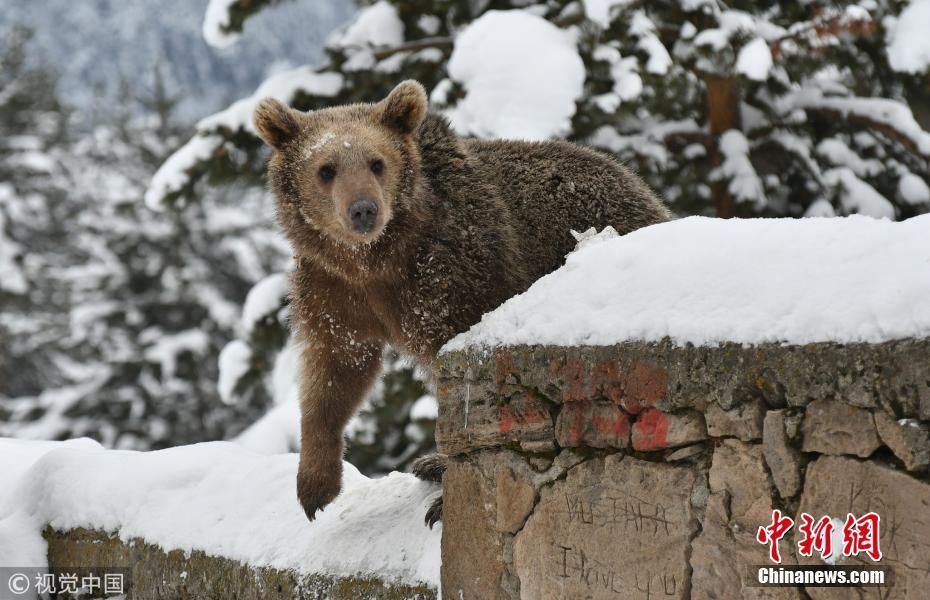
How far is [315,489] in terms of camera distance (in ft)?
13.3

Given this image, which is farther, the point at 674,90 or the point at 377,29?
the point at 377,29

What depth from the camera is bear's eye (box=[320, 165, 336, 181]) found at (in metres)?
3.91

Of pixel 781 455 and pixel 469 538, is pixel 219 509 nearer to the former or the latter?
pixel 469 538

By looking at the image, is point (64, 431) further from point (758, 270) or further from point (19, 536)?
point (758, 270)

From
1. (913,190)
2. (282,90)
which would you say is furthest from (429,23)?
(913,190)

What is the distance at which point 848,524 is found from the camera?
218 centimetres

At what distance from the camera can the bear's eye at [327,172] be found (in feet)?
12.8

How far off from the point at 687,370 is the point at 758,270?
1.05 feet

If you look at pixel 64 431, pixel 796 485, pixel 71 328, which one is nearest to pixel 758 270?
pixel 796 485

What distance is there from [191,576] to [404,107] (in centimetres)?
225

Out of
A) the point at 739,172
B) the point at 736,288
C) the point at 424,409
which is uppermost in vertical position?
the point at 739,172

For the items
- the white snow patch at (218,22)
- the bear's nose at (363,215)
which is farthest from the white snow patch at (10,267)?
the bear's nose at (363,215)

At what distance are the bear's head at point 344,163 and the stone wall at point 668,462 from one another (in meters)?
0.88

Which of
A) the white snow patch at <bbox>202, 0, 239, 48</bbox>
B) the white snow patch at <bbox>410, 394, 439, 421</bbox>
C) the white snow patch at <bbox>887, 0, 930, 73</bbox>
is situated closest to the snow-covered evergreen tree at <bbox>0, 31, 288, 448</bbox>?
the white snow patch at <bbox>202, 0, 239, 48</bbox>
